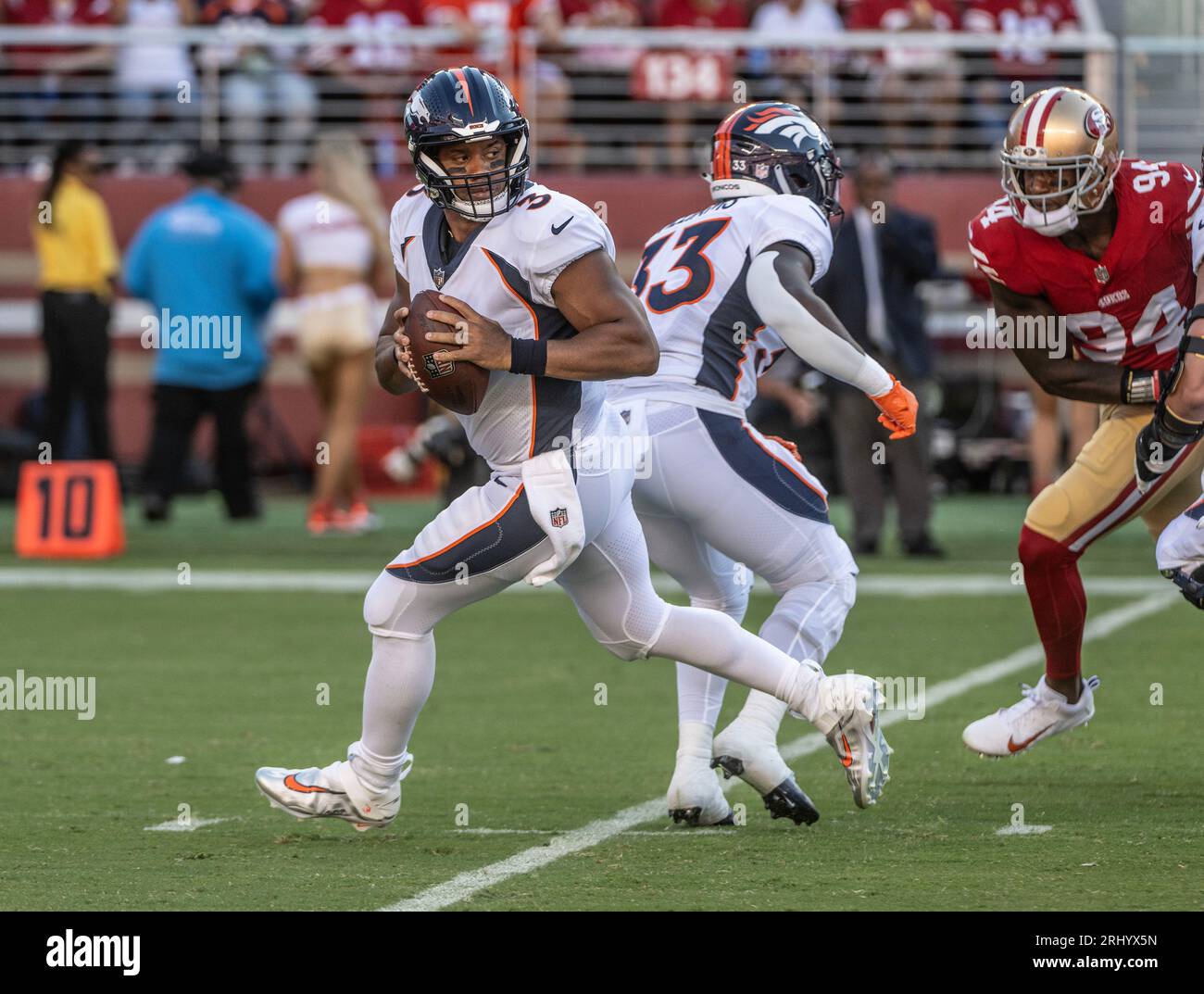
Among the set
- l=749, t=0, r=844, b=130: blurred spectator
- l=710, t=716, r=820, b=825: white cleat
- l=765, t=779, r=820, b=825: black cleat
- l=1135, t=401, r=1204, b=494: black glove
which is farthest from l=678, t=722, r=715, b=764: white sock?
l=749, t=0, r=844, b=130: blurred spectator

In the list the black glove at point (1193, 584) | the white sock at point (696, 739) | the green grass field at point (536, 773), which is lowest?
the green grass field at point (536, 773)

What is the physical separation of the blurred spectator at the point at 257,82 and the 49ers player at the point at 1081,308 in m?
11.7

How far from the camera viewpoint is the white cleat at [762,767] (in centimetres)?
546

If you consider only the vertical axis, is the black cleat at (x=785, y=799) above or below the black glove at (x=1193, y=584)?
below

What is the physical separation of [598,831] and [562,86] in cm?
1215

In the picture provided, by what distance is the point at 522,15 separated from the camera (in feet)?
54.0

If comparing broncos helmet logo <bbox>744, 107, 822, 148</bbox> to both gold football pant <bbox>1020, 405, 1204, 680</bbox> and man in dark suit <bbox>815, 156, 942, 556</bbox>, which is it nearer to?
gold football pant <bbox>1020, 405, 1204, 680</bbox>

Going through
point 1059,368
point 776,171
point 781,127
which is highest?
point 781,127

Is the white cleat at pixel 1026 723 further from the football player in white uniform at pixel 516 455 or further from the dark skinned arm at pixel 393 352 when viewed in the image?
the dark skinned arm at pixel 393 352

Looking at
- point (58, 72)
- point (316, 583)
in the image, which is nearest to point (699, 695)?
point (316, 583)

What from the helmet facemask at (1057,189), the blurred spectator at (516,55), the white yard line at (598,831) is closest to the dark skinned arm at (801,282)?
the helmet facemask at (1057,189)

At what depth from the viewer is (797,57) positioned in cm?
1706

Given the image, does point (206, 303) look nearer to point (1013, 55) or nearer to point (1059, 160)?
point (1013, 55)
